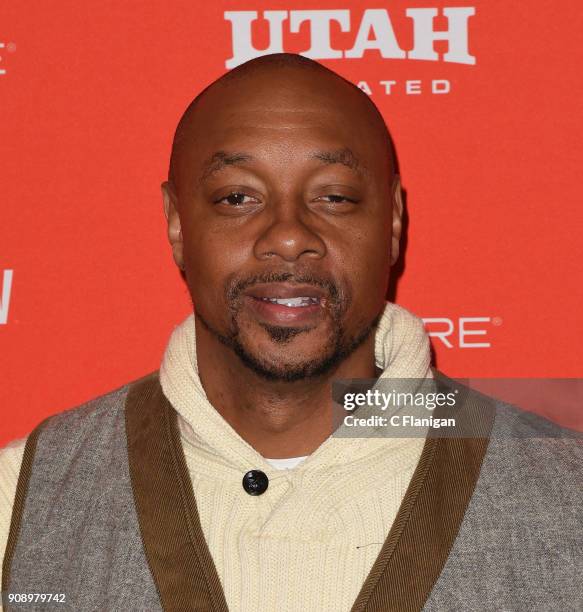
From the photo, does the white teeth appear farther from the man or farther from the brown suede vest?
the brown suede vest

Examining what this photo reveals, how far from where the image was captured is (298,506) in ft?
5.13

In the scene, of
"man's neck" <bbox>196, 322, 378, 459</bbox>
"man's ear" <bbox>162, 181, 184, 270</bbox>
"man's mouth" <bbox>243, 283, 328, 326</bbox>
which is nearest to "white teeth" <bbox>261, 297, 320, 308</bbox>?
"man's mouth" <bbox>243, 283, 328, 326</bbox>

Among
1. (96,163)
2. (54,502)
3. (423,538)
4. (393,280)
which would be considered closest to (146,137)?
(96,163)

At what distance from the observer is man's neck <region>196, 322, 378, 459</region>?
165 centimetres

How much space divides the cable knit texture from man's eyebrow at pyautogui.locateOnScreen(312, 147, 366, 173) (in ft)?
0.93

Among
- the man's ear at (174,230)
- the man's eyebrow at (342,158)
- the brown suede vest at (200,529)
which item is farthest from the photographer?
the man's ear at (174,230)

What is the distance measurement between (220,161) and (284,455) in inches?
18.7

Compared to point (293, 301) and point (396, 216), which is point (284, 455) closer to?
point (293, 301)

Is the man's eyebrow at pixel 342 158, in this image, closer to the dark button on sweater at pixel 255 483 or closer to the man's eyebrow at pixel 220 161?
the man's eyebrow at pixel 220 161

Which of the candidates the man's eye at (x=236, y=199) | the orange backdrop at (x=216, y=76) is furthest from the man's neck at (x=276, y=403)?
the orange backdrop at (x=216, y=76)

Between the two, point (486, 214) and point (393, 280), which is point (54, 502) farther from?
point (486, 214)

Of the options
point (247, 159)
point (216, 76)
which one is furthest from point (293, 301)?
point (216, 76)

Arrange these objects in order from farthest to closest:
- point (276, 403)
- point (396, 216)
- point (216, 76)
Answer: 1. point (216, 76)
2. point (396, 216)
3. point (276, 403)

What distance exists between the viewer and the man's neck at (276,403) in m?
1.65
